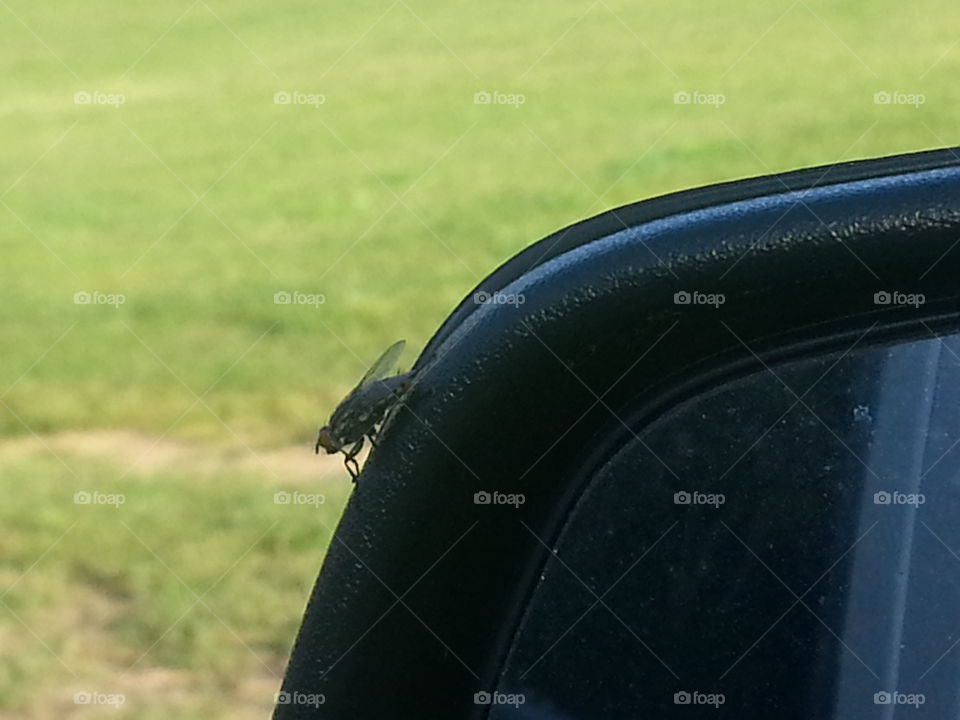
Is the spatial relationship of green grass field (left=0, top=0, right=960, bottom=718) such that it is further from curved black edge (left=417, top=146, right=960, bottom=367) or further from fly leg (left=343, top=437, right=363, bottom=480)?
curved black edge (left=417, top=146, right=960, bottom=367)

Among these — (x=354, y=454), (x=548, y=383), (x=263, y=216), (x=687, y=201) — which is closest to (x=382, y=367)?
(x=354, y=454)

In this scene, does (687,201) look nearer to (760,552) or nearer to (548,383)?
(548,383)

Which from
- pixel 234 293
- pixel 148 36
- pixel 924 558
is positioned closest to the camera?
pixel 924 558

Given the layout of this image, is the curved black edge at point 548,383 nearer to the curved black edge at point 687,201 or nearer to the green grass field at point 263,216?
the curved black edge at point 687,201

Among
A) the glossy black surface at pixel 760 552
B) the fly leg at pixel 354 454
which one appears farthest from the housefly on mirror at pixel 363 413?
the glossy black surface at pixel 760 552

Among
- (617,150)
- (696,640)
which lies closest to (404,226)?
(617,150)

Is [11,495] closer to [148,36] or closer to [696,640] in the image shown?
[696,640]
